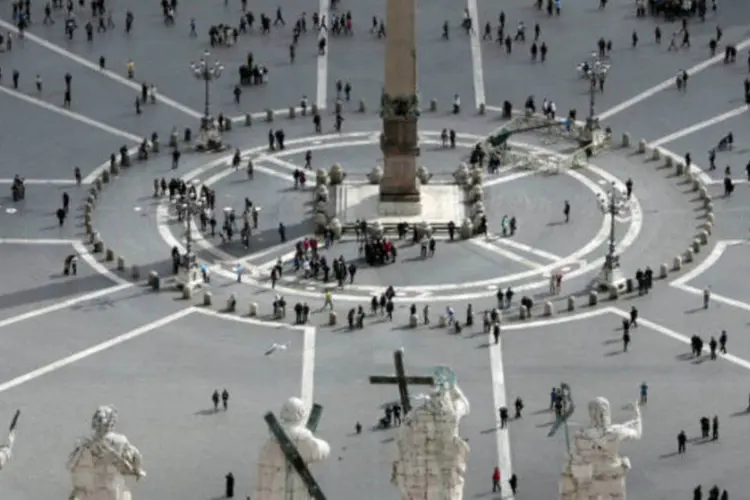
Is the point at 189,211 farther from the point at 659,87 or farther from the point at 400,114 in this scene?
the point at 659,87

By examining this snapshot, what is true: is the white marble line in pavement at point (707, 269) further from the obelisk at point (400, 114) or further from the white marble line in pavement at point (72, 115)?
the white marble line in pavement at point (72, 115)

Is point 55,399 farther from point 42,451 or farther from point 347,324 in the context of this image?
point 347,324

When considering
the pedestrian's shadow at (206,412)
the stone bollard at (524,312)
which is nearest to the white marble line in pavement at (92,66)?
the stone bollard at (524,312)

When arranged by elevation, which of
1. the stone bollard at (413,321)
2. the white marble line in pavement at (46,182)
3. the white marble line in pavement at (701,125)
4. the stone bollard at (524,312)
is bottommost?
the stone bollard at (413,321)

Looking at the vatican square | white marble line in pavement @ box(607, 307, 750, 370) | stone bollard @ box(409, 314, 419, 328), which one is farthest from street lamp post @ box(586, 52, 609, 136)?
stone bollard @ box(409, 314, 419, 328)

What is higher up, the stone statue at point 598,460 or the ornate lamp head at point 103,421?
the ornate lamp head at point 103,421

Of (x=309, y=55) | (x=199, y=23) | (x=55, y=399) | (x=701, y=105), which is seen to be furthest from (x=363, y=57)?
(x=55, y=399)

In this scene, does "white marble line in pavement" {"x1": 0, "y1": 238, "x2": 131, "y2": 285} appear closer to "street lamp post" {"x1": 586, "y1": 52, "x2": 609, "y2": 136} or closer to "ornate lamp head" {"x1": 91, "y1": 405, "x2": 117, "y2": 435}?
"street lamp post" {"x1": 586, "y1": 52, "x2": 609, "y2": 136}
